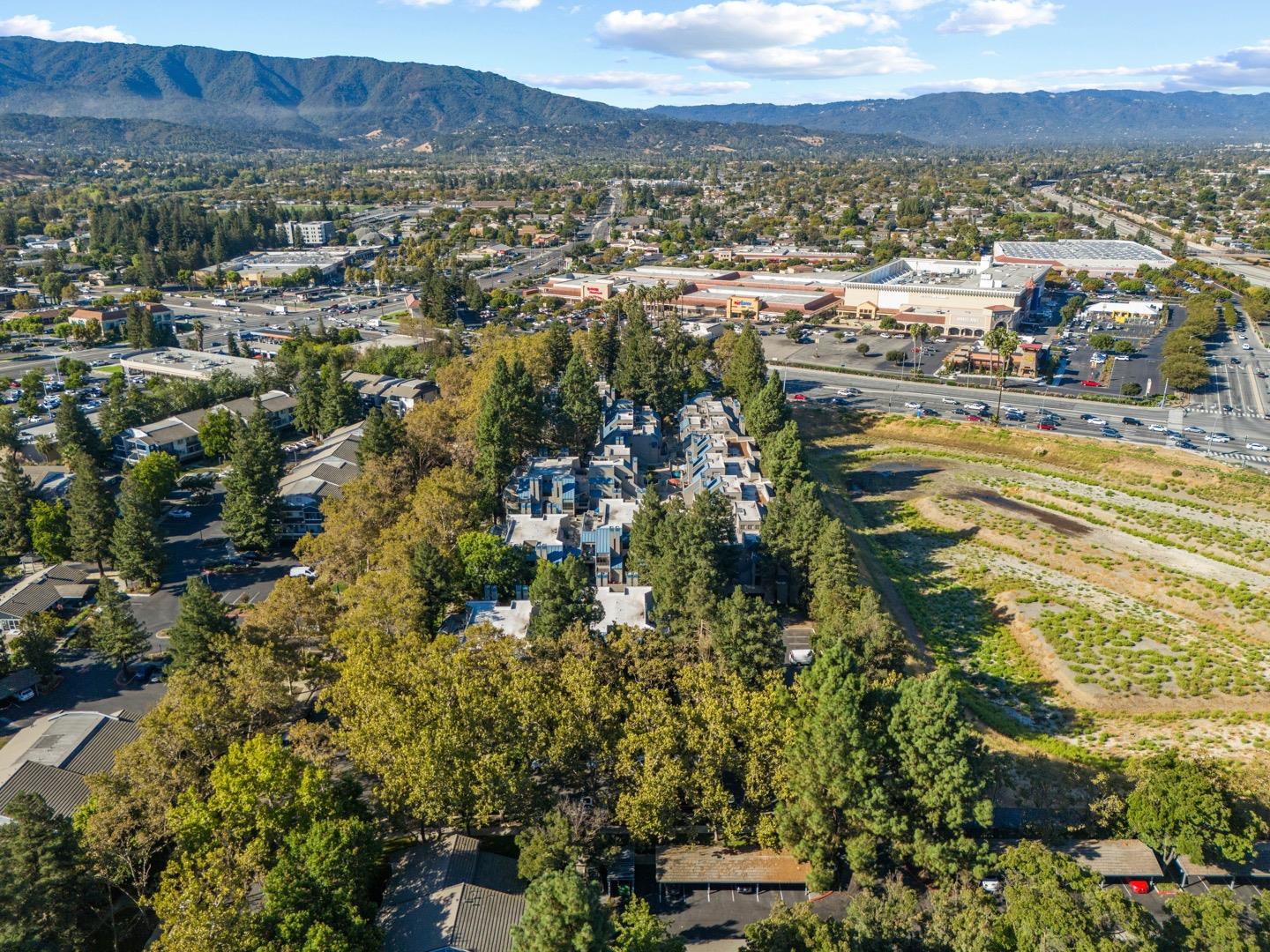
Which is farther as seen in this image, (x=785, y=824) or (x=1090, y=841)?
(x=1090, y=841)

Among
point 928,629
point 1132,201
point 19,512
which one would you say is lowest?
point 928,629

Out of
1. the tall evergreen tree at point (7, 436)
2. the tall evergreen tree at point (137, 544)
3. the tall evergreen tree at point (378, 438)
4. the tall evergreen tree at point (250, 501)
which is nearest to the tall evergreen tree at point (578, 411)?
the tall evergreen tree at point (378, 438)

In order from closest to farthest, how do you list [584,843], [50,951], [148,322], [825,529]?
[50,951]
[584,843]
[825,529]
[148,322]

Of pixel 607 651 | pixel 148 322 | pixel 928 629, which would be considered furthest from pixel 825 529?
pixel 148 322

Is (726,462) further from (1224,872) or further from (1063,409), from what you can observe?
(1063,409)

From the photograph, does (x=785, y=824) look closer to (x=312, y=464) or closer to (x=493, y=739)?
(x=493, y=739)

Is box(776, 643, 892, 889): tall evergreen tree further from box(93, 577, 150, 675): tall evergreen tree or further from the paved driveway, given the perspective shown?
the paved driveway
